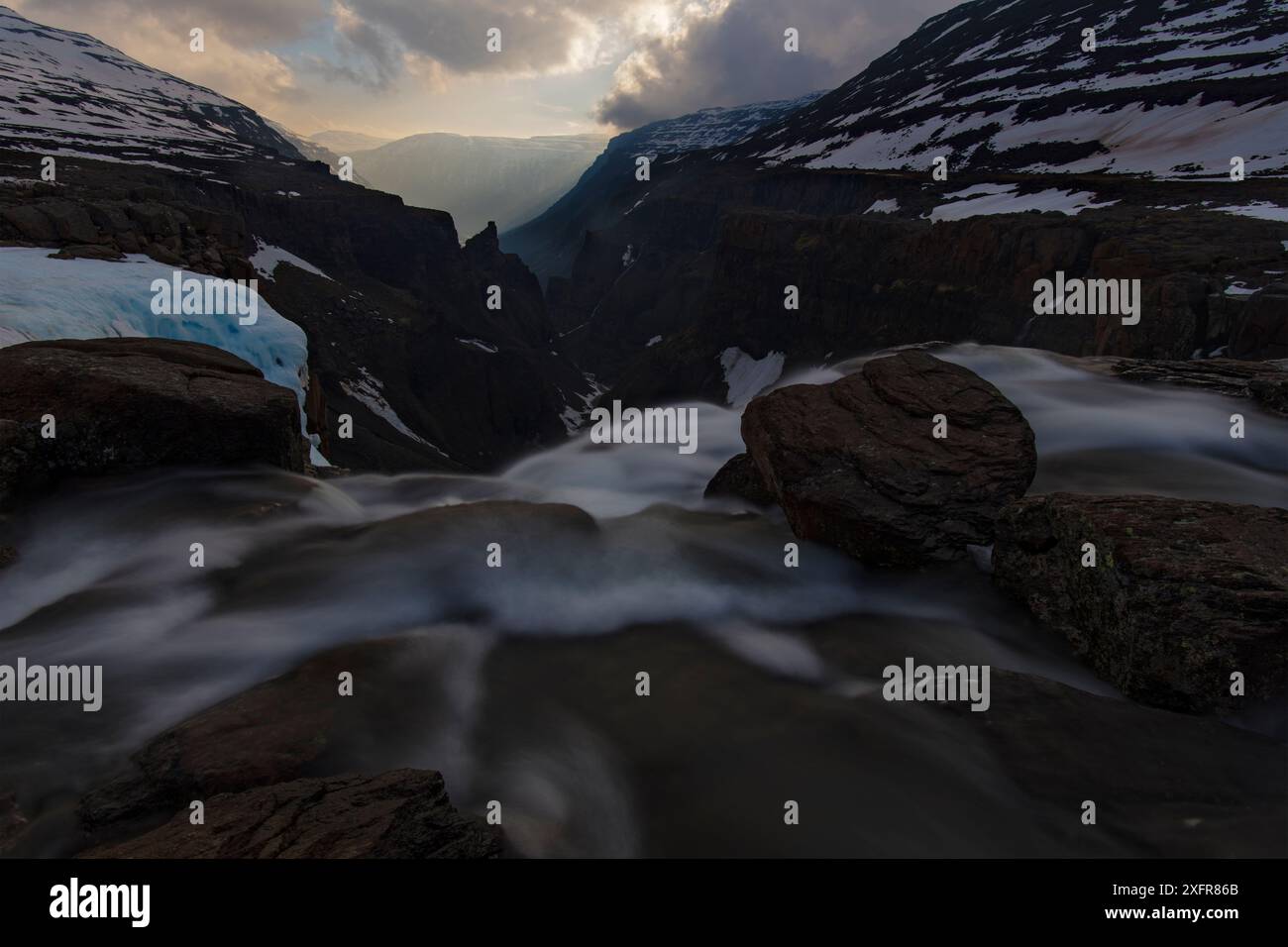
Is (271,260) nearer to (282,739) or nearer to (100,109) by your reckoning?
(282,739)

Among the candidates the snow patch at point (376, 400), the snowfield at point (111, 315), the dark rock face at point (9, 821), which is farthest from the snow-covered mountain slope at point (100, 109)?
the dark rock face at point (9, 821)

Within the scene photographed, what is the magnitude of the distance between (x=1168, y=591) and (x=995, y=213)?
52.6 meters

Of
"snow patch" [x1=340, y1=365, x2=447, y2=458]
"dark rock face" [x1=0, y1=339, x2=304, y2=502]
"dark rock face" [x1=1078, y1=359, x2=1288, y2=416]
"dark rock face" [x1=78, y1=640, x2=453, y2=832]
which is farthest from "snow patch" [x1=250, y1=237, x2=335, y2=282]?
"dark rock face" [x1=78, y1=640, x2=453, y2=832]

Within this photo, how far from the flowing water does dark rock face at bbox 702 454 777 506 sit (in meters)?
0.38

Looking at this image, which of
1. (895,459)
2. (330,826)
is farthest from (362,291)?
(330,826)

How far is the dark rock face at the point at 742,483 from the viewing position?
10492 mm

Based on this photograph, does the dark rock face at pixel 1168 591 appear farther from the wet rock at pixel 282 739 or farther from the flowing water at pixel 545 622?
the wet rock at pixel 282 739

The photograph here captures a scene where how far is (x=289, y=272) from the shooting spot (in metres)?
71.8

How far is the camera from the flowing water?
4.89m

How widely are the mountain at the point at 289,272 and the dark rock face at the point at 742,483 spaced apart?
35.9ft

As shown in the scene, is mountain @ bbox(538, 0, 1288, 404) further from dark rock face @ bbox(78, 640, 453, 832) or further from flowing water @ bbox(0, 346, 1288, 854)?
dark rock face @ bbox(78, 640, 453, 832)

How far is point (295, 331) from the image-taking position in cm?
1930

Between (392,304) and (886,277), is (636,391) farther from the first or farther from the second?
(886,277)

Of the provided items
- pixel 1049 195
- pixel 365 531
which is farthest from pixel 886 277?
pixel 365 531
